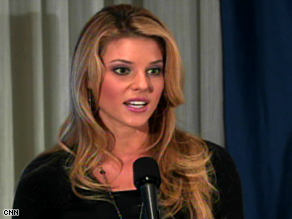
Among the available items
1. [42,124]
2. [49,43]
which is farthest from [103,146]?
[49,43]

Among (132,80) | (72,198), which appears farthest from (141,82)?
(72,198)

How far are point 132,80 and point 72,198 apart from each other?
0.36 meters


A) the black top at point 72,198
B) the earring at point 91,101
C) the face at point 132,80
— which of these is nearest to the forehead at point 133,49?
the face at point 132,80

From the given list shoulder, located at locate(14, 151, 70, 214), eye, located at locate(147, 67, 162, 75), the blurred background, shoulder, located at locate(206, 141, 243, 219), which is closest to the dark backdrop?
the blurred background

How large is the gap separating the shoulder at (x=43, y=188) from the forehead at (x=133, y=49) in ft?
1.14

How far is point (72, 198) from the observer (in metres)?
1.39

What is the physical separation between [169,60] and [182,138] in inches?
9.5

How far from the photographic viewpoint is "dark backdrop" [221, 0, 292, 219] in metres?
1.83

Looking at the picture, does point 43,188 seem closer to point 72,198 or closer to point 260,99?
point 72,198

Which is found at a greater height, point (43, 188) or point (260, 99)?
point (260, 99)

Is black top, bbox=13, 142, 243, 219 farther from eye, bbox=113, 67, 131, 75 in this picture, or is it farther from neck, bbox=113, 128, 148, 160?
eye, bbox=113, 67, 131, 75

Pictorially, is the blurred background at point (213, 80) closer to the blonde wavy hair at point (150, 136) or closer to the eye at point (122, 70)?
the blonde wavy hair at point (150, 136)

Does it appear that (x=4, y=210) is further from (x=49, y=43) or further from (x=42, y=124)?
(x=49, y=43)

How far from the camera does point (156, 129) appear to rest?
5.07 feet
